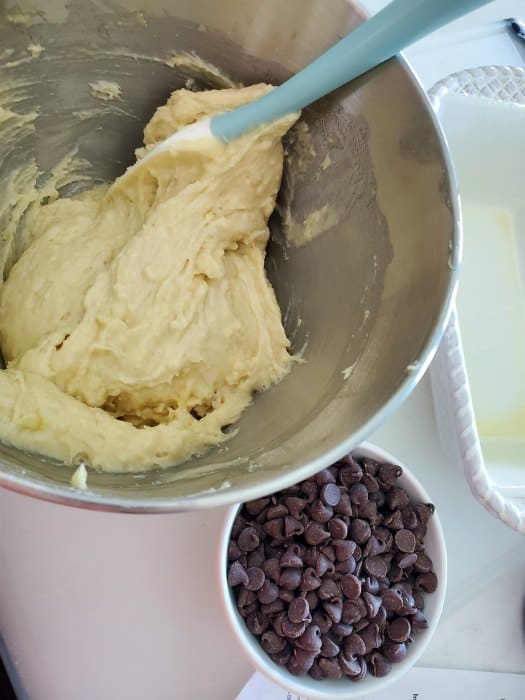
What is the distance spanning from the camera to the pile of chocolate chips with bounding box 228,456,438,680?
31.1 inches

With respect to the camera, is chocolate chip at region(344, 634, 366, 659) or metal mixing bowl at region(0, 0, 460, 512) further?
chocolate chip at region(344, 634, 366, 659)

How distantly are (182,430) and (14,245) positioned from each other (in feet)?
1.30

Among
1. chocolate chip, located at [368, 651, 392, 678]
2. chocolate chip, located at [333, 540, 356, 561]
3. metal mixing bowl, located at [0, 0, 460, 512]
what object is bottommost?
chocolate chip, located at [368, 651, 392, 678]

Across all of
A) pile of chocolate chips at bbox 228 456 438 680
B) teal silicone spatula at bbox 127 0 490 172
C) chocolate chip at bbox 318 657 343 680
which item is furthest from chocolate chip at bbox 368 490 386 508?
teal silicone spatula at bbox 127 0 490 172

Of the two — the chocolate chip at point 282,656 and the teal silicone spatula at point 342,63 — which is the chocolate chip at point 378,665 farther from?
the teal silicone spatula at point 342,63

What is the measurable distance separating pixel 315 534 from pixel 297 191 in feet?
1.51

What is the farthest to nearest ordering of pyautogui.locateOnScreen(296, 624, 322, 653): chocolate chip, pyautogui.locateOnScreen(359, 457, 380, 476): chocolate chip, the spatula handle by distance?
pyautogui.locateOnScreen(359, 457, 380, 476): chocolate chip → pyautogui.locateOnScreen(296, 624, 322, 653): chocolate chip → the spatula handle

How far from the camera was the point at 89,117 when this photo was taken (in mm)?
905

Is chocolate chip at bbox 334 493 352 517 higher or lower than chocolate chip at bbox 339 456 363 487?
lower

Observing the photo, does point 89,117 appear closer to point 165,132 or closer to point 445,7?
point 165,132

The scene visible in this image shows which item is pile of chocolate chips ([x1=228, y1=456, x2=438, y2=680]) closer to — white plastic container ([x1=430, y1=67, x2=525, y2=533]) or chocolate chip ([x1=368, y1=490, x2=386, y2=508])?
chocolate chip ([x1=368, y1=490, x2=386, y2=508])

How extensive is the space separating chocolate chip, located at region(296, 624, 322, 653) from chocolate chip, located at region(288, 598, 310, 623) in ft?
0.07

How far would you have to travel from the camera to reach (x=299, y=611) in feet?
2.55

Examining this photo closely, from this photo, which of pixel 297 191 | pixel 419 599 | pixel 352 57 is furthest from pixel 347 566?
pixel 352 57
